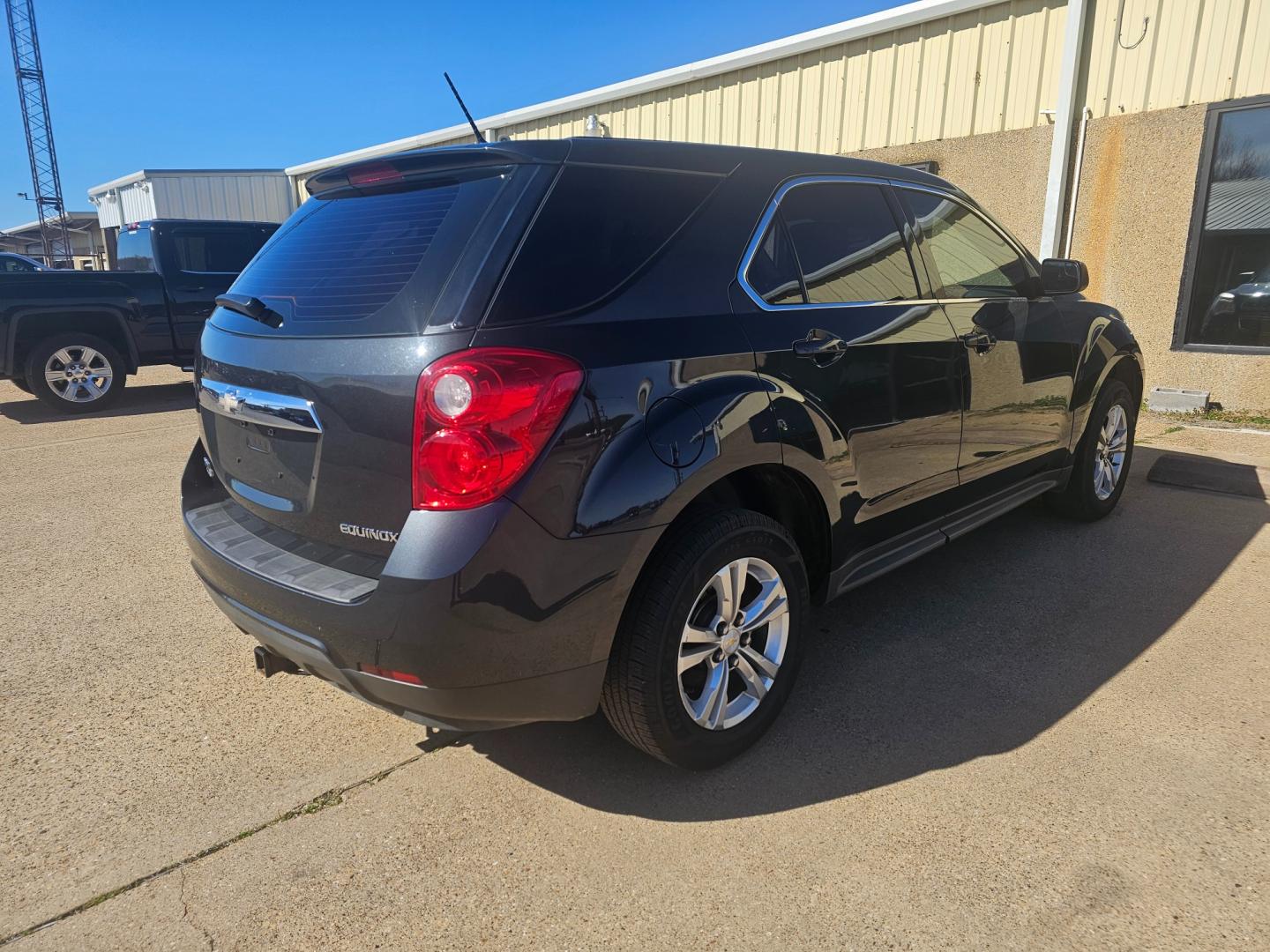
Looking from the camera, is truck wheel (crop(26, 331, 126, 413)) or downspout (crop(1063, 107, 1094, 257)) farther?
truck wheel (crop(26, 331, 126, 413))

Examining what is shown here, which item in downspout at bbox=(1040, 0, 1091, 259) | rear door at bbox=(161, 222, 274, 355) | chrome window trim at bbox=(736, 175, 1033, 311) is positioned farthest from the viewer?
rear door at bbox=(161, 222, 274, 355)

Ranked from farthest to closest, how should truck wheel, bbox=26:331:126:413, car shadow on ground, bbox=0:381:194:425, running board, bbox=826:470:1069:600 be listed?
car shadow on ground, bbox=0:381:194:425, truck wheel, bbox=26:331:126:413, running board, bbox=826:470:1069:600

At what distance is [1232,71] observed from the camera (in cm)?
696

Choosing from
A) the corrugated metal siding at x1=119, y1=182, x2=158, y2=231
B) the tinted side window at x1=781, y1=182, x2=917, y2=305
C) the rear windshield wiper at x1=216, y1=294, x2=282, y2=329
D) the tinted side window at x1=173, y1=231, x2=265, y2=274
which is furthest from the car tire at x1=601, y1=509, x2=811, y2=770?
the corrugated metal siding at x1=119, y1=182, x2=158, y2=231

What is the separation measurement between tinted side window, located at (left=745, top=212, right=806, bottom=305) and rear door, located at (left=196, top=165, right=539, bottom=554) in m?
0.78

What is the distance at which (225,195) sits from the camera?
24.3 metres

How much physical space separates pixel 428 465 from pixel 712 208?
122 centimetres

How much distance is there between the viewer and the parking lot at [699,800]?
1991 mm

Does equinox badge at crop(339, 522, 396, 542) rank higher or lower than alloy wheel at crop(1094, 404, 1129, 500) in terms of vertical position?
higher

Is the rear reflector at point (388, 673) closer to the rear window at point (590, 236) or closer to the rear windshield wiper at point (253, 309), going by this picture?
the rear window at point (590, 236)

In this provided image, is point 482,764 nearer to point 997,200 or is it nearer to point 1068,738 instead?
point 1068,738

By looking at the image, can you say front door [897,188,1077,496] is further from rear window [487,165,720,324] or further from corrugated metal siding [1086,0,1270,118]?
corrugated metal siding [1086,0,1270,118]

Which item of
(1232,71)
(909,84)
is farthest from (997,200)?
(1232,71)

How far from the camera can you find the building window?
704 centimetres
